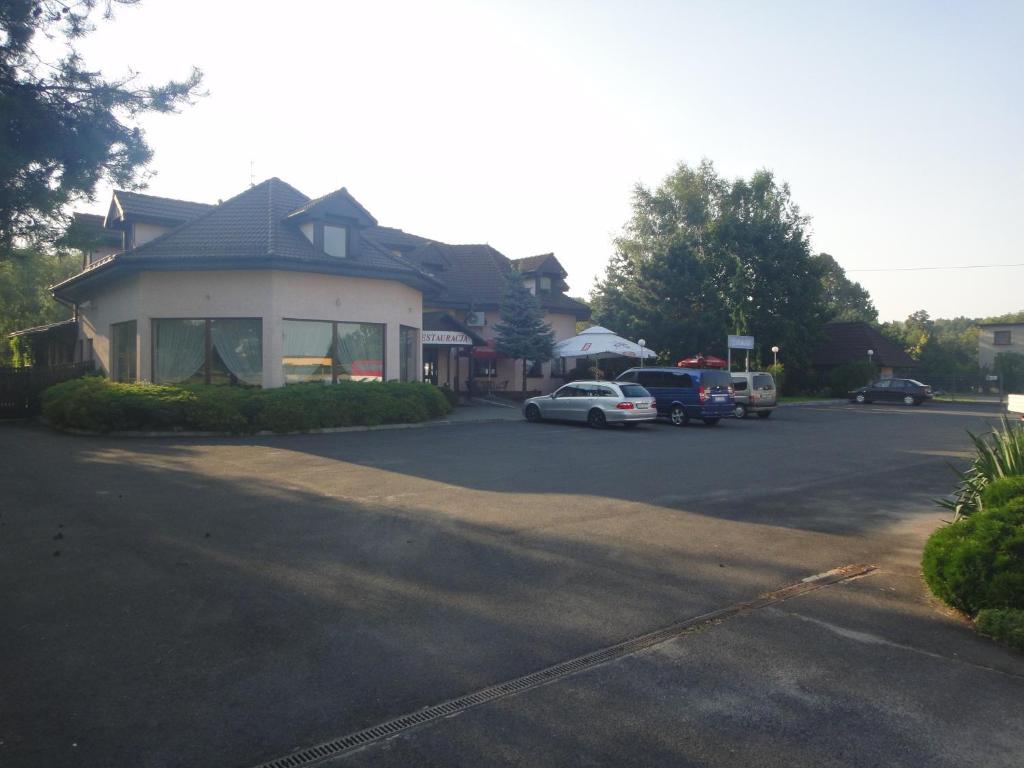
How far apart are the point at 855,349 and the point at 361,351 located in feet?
143

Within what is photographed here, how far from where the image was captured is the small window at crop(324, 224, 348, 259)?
24.1m

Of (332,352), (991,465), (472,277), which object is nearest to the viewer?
(991,465)

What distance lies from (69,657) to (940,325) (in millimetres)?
169682

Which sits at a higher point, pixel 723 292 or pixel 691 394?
pixel 723 292

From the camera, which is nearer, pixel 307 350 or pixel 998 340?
pixel 307 350

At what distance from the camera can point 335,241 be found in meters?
24.2

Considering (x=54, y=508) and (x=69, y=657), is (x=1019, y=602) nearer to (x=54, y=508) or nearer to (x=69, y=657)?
(x=69, y=657)

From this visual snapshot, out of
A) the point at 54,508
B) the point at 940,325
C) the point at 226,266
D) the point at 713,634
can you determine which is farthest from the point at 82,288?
the point at 940,325

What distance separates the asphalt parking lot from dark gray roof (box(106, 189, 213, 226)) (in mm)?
16070

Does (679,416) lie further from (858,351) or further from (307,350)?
(858,351)

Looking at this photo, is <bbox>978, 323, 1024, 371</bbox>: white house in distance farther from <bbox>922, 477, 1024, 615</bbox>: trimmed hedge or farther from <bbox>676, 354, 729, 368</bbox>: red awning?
<bbox>922, 477, 1024, 615</bbox>: trimmed hedge

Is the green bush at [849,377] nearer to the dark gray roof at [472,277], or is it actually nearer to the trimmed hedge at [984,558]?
the dark gray roof at [472,277]

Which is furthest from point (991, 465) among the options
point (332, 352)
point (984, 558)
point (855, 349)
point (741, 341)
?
point (855, 349)

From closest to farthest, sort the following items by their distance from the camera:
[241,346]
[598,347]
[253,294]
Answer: [253,294] → [241,346] → [598,347]
